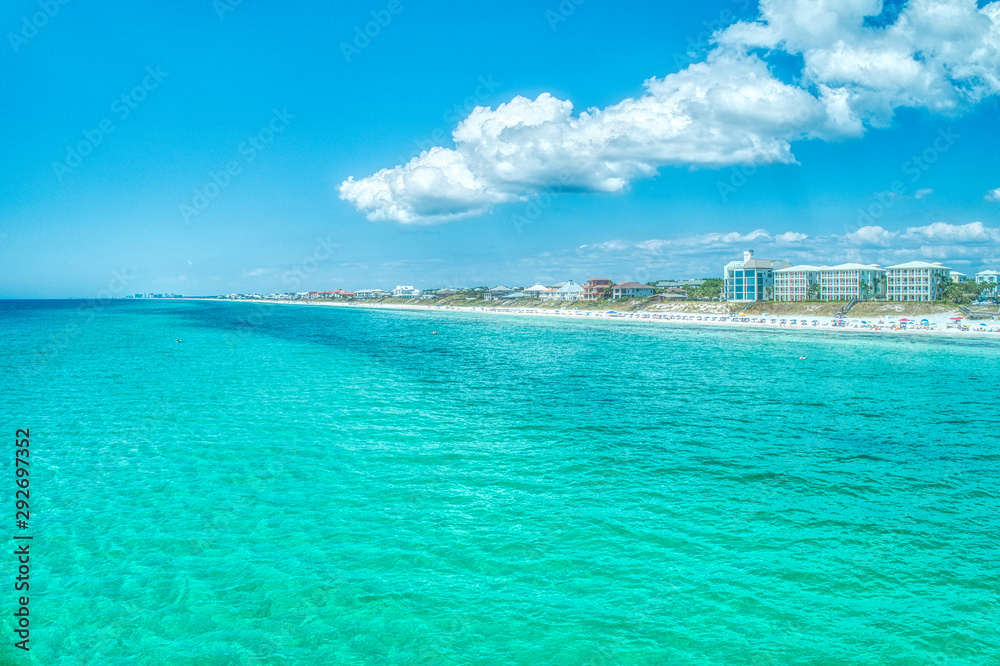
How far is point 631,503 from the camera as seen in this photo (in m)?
18.6

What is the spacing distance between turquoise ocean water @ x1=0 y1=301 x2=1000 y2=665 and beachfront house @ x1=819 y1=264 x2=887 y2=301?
122m

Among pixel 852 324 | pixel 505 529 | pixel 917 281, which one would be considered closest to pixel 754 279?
pixel 917 281

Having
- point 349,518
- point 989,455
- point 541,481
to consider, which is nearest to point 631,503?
point 541,481

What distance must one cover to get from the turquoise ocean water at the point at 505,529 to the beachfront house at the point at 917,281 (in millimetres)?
117954

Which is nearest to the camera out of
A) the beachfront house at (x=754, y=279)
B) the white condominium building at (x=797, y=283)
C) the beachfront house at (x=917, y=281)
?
the beachfront house at (x=917, y=281)

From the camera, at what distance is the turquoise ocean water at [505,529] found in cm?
1164

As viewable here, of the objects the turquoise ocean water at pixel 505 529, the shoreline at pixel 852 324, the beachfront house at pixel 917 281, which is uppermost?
the beachfront house at pixel 917 281

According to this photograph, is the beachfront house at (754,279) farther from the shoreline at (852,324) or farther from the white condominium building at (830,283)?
the shoreline at (852,324)

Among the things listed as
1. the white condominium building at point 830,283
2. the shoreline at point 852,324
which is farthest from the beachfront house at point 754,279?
the shoreline at point 852,324

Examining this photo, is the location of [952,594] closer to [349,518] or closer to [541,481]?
[541,481]

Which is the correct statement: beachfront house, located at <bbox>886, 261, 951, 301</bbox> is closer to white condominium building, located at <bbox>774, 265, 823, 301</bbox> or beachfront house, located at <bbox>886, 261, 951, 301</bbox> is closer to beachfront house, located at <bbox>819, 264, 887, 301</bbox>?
beachfront house, located at <bbox>819, 264, 887, 301</bbox>

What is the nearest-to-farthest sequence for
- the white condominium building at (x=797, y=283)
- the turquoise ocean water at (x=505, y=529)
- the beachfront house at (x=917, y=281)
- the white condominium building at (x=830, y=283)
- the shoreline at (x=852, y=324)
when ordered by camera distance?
1. the turquoise ocean water at (x=505, y=529)
2. the shoreline at (x=852, y=324)
3. the beachfront house at (x=917, y=281)
4. the white condominium building at (x=830, y=283)
5. the white condominium building at (x=797, y=283)

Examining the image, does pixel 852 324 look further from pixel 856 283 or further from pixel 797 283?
pixel 797 283

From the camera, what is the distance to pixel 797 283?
6073 inches
